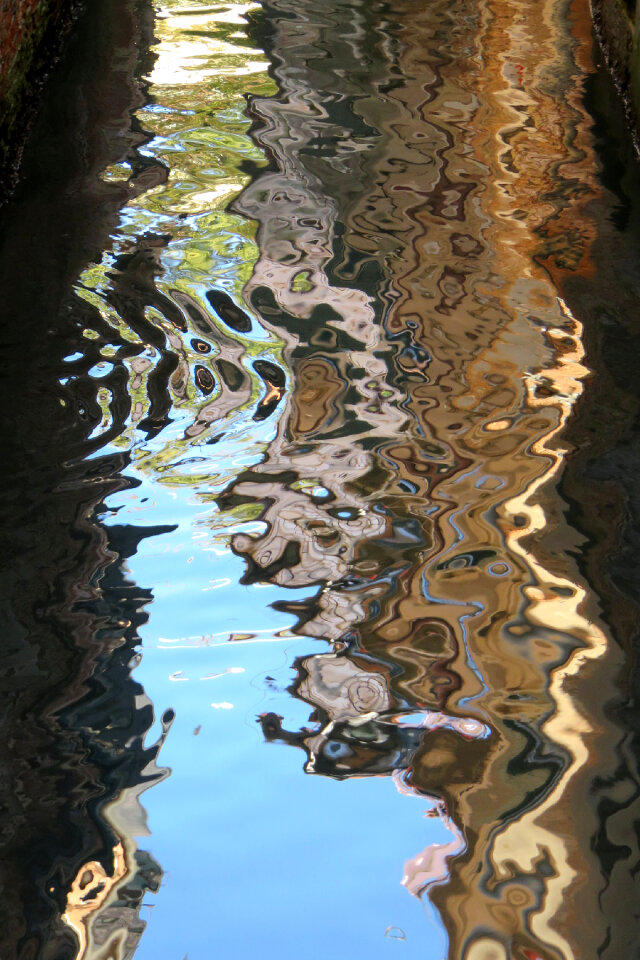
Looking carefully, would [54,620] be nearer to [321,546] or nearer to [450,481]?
[321,546]

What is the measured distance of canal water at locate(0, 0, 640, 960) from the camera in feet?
4.27

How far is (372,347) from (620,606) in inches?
37.5

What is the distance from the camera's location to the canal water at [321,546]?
1303 mm

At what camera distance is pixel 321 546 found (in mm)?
1821

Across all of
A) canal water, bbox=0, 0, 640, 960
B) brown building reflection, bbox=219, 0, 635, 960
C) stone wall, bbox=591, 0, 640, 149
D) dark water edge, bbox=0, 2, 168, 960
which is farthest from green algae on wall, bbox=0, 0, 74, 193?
stone wall, bbox=591, 0, 640, 149

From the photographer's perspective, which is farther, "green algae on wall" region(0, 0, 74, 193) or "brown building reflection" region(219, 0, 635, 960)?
"green algae on wall" region(0, 0, 74, 193)

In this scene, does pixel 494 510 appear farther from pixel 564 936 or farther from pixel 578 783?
pixel 564 936

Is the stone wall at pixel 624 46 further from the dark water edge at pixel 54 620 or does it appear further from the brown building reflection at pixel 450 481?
the dark water edge at pixel 54 620

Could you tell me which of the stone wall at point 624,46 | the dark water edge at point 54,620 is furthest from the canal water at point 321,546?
the stone wall at point 624,46

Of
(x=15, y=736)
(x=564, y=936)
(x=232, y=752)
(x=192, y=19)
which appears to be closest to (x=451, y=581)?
(x=232, y=752)

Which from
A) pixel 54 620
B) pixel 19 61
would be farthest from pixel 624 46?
pixel 54 620

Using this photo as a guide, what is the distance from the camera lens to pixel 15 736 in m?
1.49

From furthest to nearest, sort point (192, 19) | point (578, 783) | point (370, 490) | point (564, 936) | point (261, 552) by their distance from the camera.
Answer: point (192, 19)
point (370, 490)
point (261, 552)
point (578, 783)
point (564, 936)

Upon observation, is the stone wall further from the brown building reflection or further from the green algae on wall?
the green algae on wall
